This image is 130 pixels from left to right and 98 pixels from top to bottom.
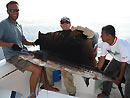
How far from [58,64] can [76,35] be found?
425 millimetres

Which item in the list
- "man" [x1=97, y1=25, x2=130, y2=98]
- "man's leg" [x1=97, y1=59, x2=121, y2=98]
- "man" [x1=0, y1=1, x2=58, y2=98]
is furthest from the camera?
"man's leg" [x1=97, y1=59, x2=121, y2=98]

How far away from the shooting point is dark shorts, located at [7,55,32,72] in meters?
2.00

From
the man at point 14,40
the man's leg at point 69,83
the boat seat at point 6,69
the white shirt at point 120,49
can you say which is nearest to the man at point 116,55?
the white shirt at point 120,49

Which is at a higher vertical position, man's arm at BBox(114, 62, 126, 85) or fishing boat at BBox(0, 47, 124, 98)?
man's arm at BBox(114, 62, 126, 85)

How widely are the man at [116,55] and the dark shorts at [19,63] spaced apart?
1048 millimetres

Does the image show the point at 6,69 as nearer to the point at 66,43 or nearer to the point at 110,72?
the point at 66,43

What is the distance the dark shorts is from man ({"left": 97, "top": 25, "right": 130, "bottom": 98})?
1.05m

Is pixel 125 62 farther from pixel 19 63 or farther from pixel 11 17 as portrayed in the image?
pixel 11 17

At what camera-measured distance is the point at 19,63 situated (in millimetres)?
2006

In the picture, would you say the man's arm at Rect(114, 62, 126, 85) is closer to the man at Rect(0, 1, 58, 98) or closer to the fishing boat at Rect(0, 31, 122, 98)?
the fishing boat at Rect(0, 31, 122, 98)

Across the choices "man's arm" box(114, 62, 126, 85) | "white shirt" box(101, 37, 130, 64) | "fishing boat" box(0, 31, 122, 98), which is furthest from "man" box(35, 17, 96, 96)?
"man's arm" box(114, 62, 126, 85)

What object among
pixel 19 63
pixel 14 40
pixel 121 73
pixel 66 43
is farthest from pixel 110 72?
pixel 14 40

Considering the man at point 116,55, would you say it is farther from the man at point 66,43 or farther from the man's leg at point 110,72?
the man at point 66,43

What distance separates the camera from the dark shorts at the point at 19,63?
78.7 inches
